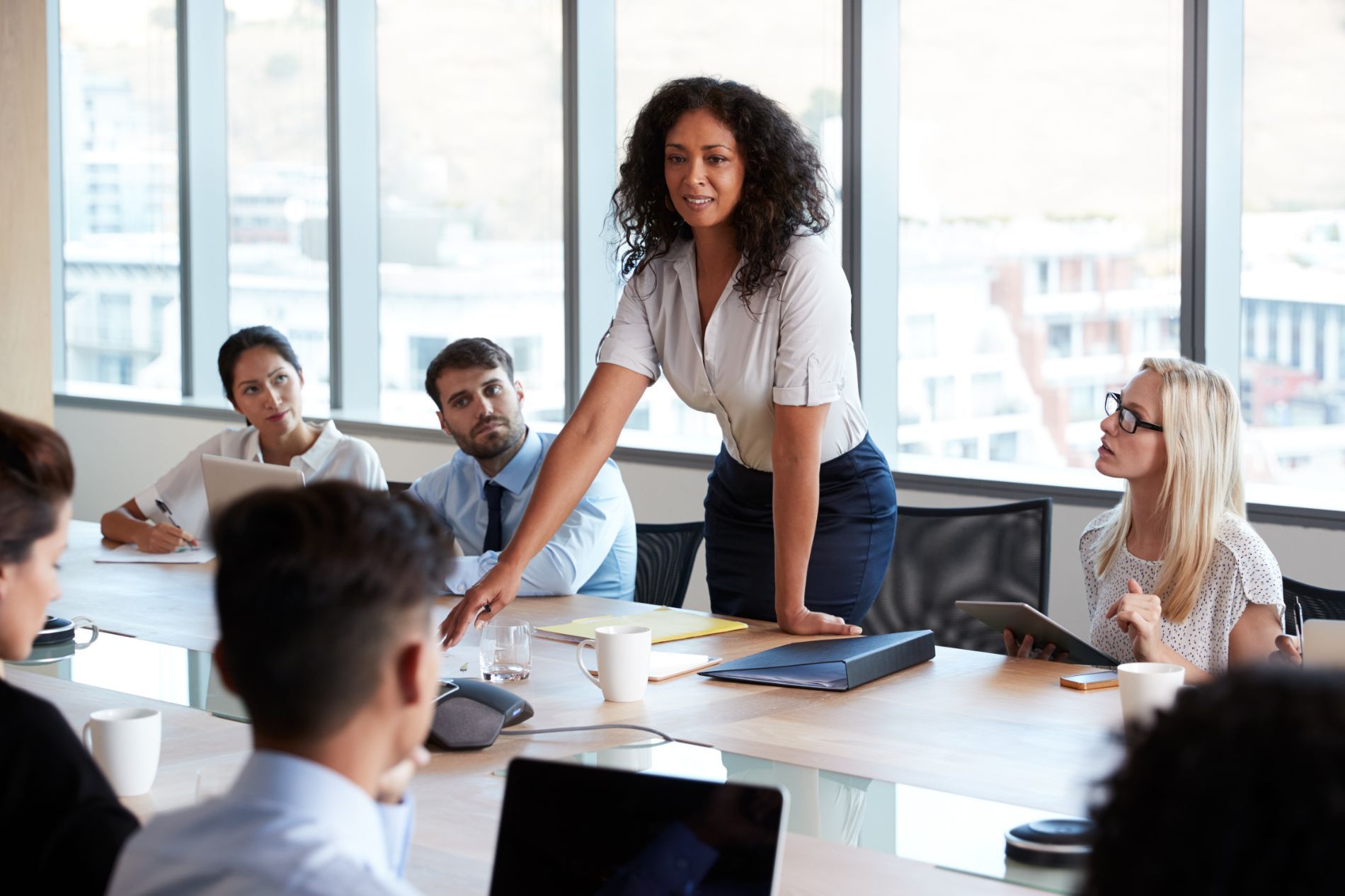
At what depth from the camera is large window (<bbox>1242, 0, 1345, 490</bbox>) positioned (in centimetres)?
382

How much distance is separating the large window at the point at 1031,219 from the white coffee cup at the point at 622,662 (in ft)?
8.52

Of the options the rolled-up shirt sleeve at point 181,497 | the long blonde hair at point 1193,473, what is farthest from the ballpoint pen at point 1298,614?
the rolled-up shirt sleeve at point 181,497

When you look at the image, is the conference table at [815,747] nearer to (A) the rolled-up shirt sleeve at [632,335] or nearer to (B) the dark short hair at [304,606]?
(B) the dark short hair at [304,606]

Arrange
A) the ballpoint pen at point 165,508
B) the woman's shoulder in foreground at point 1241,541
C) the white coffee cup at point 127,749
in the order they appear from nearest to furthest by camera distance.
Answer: the white coffee cup at point 127,749 → the woman's shoulder in foreground at point 1241,541 → the ballpoint pen at point 165,508

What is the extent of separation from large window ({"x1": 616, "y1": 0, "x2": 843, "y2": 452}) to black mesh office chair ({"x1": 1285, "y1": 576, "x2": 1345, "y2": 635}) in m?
2.47

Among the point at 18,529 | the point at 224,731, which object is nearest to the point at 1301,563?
the point at 224,731

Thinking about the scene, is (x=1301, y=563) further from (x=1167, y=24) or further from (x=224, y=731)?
(x=224, y=731)

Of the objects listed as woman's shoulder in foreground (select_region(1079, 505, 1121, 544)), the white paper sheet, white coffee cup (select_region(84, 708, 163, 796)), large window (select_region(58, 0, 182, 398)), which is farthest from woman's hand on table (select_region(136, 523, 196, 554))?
large window (select_region(58, 0, 182, 398))

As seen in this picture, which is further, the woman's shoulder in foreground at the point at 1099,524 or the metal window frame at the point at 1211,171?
the metal window frame at the point at 1211,171

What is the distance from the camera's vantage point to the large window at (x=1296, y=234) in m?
3.82

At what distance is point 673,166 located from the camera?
2543 mm

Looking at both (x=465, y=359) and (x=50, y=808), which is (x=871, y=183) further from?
(x=50, y=808)

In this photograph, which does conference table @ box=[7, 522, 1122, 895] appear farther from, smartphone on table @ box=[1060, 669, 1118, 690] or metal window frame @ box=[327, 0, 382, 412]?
metal window frame @ box=[327, 0, 382, 412]

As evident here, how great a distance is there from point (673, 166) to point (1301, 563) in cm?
216
